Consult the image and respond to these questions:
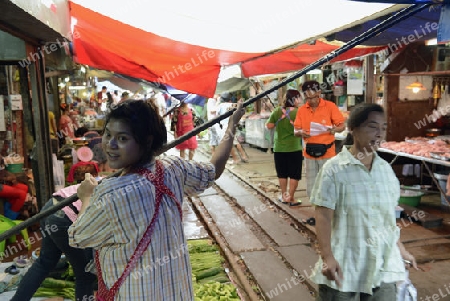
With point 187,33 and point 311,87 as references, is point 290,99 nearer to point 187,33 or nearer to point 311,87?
point 311,87

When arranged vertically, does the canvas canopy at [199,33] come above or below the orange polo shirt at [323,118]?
above

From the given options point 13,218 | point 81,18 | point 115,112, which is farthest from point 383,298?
point 13,218

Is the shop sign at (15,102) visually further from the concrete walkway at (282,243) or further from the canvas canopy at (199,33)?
the concrete walkway at (282,243)

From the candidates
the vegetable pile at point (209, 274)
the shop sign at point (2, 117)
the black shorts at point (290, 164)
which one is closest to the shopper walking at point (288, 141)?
the black shorts at point (290, 164)

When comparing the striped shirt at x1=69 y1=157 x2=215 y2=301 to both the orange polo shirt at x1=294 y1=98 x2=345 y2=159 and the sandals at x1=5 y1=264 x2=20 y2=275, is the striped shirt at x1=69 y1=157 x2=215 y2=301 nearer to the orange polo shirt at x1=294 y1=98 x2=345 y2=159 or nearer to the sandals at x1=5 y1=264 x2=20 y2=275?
the sandals at x1=5 y1=264 x2=20 y2=275

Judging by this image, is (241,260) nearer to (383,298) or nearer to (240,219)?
(240,219)

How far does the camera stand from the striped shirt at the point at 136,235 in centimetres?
189

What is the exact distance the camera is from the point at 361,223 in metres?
2.66

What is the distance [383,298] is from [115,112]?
2178mm

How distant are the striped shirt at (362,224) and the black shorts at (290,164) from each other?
16.7 feet

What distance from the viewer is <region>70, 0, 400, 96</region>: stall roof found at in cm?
353

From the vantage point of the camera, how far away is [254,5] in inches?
133

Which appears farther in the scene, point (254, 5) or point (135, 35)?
point (135, 35)

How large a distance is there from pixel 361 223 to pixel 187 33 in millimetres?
2996
